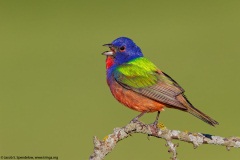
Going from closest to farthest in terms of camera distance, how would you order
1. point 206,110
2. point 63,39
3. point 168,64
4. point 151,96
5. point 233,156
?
point 151,96, point 233,156, point 206,110, point 168,64, point 63,39

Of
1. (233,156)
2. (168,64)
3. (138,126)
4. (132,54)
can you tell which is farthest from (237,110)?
(138,126)

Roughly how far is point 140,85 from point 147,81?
0.11 metres

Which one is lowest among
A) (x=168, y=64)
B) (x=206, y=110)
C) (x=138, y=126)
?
(x=138, y=126)

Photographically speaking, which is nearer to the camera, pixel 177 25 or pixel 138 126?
pixel 138 126

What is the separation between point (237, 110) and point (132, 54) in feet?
26.5

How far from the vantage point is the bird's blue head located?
9.54 meters

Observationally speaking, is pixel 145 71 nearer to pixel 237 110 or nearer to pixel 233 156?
pixel 233 156

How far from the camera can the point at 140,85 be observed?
352 inches

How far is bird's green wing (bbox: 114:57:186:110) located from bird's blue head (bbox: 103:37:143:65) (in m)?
0.21

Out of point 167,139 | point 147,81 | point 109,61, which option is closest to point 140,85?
point 147,81

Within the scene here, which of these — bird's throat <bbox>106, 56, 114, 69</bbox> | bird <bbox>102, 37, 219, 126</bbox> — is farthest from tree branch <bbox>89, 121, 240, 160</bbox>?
bird's throat <bbox>106, 56, 114, 69</bbox>

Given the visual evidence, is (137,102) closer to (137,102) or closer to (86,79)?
(137,102)

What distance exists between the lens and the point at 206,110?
16500mm

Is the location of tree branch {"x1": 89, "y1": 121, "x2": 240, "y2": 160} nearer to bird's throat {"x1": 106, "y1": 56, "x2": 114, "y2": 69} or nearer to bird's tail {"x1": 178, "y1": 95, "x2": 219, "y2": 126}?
bird's tail {"x1": 178, "y1": 95, "x2": 219, "y2": 126}
